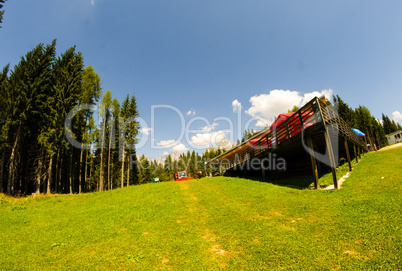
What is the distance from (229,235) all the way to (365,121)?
A: 82.3 meters

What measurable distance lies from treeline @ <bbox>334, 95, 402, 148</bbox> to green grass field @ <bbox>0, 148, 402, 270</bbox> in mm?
51823

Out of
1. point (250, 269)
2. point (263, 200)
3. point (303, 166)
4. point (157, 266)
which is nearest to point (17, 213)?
point (157, 266)

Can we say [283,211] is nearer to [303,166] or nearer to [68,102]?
[303,166]

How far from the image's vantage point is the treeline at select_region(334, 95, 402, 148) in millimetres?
50781

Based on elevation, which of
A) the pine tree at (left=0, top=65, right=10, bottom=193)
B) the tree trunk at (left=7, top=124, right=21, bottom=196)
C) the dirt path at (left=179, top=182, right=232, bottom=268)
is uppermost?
the pine tree at (left=0, top=65, right=10, bottom=193)

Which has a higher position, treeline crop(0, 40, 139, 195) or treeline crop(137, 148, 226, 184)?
treeline crop(0, 40, 139, 195)

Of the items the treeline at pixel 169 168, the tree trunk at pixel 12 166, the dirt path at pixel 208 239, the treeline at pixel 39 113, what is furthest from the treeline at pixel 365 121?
the tree trunk at pixel 12 166

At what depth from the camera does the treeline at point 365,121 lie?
→ 50.8 meters

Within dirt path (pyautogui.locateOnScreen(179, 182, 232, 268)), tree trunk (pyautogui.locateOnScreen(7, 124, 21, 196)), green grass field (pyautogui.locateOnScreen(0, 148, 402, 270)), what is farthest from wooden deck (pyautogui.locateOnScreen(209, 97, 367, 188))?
tree trunk (pyautogui.locateOnScreen(7, 124, 21, 196))

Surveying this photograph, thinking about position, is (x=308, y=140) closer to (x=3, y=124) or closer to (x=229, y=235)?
(x=229, y=235)

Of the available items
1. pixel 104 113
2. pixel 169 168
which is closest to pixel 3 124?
pixel 104 113

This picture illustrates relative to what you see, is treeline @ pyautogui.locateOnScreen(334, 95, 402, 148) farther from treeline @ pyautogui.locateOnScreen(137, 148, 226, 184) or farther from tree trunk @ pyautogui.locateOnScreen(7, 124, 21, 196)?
tree trunk @ pyautogui.locateOnScreen(7, 124, 21, 196)

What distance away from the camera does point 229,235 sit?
21.6 feet

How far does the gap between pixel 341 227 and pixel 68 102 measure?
29770mm
